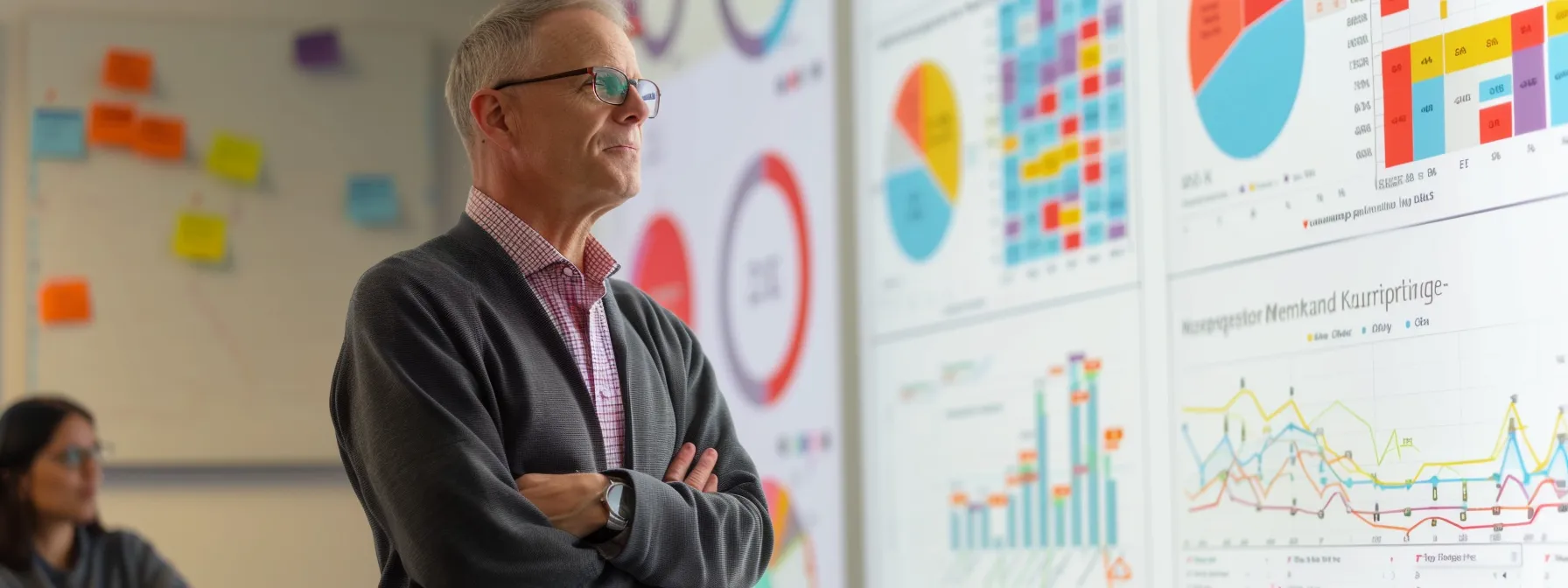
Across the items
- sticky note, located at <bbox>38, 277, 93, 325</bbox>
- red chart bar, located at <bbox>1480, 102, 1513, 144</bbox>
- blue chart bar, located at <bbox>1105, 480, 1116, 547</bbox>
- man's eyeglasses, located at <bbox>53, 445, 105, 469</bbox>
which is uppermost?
red chart bar, located at <bbox>1480, 102, 1513, 144</bbox>

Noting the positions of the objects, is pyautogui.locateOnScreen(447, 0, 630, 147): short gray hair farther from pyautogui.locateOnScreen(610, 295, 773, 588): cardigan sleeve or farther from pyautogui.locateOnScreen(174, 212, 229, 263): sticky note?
pyautogui.locateOnScreen(174, 212, 229, 263): sticky note

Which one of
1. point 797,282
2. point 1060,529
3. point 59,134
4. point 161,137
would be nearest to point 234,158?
point 161,137

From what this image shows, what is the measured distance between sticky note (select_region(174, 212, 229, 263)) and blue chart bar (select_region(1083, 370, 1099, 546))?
9.50 ft

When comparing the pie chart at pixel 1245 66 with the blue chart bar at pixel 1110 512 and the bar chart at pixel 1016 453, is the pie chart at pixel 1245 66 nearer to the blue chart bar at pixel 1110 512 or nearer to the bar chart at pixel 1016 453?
the bar chart at pixel 1016 453

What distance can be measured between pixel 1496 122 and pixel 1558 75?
0.25 feet

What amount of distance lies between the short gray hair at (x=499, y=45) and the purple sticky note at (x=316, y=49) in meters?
2.90

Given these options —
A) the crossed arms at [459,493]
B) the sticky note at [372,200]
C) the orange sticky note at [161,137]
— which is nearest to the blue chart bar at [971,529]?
the crossed arms at [459,493]

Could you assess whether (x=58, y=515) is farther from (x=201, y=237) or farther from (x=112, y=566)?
(x=201, y=237)

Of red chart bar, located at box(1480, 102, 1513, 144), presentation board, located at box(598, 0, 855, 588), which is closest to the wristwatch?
red chart bar, located at box(1480, 102, 1513, 144)

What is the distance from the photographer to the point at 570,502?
1440mm

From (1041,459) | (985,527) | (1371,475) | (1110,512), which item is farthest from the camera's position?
(985,527)

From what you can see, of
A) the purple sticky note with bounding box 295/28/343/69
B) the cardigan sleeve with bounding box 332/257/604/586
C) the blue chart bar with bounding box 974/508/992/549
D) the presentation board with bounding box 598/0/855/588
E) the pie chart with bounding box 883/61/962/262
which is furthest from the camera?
the purple sticky note with bounding box 295/28/343/69

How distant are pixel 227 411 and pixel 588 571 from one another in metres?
3.15

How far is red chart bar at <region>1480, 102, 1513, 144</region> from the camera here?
5.16ft
